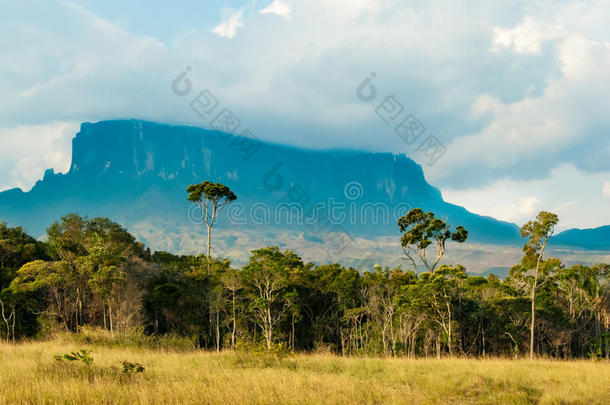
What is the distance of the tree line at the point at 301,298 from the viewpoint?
3244 centimetres

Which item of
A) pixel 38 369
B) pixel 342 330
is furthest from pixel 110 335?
→ pixel 342 330

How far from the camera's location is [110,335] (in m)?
22.2

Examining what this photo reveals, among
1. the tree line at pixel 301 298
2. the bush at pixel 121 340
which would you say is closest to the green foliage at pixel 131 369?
the bush at pixel 121 340

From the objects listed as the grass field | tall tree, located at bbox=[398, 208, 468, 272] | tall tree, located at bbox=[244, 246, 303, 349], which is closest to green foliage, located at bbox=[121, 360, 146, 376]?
the grass field

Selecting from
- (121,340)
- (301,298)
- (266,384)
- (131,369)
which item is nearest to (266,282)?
(301,298)

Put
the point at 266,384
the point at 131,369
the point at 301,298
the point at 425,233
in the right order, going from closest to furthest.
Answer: the point at 266,384 → the point at 131,369 → the point at 301,298 → the point at 425,233

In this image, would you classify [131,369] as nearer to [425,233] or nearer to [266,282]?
[266,282]

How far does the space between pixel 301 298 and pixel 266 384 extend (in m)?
32.5

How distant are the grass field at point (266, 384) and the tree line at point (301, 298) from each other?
16566 mm

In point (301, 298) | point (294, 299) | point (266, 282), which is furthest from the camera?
point (301, 298)

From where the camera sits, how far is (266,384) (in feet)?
35.5

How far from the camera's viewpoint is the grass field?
947 cm

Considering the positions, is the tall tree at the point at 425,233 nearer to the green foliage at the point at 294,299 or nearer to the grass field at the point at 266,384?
the green foliage at the point at 294,299

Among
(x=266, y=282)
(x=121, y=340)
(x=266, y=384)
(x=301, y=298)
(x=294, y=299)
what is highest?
(x=266, y=282)
